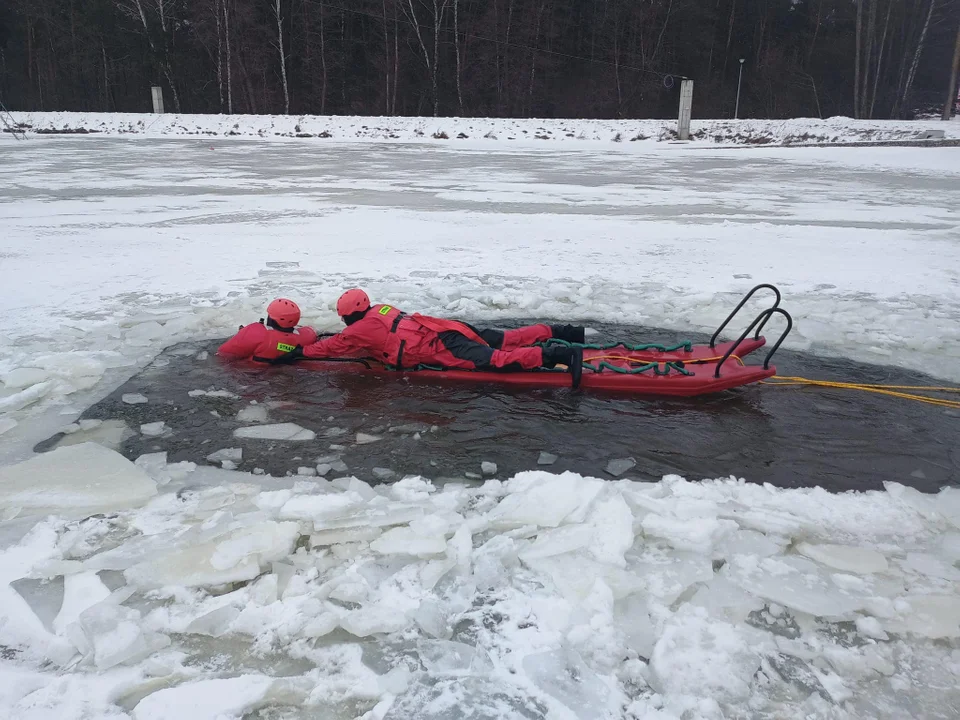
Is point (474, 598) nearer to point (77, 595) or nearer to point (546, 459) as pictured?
point (546, 459)

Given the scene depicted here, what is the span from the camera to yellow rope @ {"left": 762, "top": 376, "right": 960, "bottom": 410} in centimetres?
393

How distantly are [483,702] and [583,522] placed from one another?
0.94m

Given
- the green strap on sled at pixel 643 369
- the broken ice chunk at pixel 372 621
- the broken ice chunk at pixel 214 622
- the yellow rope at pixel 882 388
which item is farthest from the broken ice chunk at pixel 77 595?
the yellow rope at pixel 882 388

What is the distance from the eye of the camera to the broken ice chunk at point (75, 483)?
2.80 meters

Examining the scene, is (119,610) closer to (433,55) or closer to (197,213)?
(197,213)

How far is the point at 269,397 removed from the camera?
13.4 ft

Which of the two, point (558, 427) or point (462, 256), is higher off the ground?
point (462, 256)

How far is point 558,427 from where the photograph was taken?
3732 millimetres

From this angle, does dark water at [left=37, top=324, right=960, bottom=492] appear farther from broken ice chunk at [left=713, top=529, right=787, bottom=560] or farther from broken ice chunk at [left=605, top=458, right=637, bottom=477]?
broken ice chunk at [left=713, top=529, right=787, bottom=560]

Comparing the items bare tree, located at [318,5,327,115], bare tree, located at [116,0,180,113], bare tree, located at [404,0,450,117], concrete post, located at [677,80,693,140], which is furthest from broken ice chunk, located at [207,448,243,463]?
bare tree, located at [116,0,180,113]

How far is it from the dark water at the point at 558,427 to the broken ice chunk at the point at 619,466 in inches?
1.4

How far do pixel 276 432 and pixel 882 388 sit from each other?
3.57 m

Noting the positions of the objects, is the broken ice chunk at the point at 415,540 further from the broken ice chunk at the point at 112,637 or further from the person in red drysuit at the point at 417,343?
the person in red drysuit at the point at 417,343

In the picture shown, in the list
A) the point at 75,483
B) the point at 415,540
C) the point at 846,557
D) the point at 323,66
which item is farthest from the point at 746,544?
the point at 323,66
